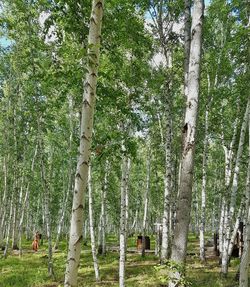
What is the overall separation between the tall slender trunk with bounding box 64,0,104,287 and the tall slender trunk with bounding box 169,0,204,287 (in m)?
1.32

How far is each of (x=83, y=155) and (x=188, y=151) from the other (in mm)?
1479

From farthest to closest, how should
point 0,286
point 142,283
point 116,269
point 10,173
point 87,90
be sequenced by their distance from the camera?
point 10,173, point 116,269, point 0,286, point 142,283, point 87,90

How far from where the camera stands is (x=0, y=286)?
16.3m

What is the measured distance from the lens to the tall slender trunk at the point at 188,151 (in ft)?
16.7

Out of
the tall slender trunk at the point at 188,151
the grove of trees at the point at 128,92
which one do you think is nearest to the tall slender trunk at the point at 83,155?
the grove of trees at the point at 128,92

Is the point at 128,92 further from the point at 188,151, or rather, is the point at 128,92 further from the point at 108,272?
the point at 188,151

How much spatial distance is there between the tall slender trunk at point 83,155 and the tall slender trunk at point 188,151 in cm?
Answer: 132

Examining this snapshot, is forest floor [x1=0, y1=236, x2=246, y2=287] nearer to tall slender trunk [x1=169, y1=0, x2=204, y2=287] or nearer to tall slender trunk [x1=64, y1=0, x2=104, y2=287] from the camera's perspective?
tall slender trunk [x1=169, y1=0, x2=204, y2=287]

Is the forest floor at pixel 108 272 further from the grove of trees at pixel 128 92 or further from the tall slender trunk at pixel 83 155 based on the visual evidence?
the tall slender trunk at pixel 83 155

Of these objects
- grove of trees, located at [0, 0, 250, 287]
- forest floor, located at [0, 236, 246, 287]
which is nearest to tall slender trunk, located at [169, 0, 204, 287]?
grove of trees, located at [0, 0, 250, 287]

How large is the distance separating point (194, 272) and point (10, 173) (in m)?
20.2

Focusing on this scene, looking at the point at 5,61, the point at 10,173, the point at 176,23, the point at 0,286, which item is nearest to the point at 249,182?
the point at 176,23

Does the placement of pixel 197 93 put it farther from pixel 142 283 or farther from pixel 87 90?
pixel 142 283

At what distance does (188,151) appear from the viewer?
530cm
